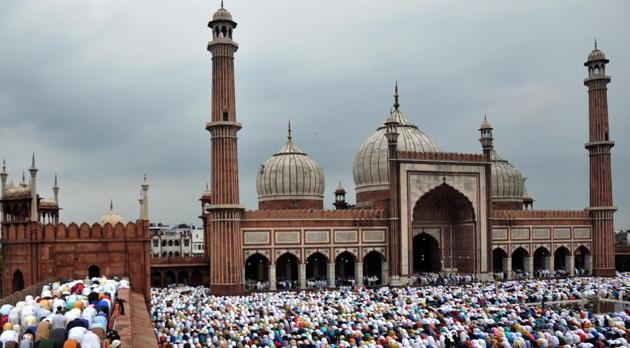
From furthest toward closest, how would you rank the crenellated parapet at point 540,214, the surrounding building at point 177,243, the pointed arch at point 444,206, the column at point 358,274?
1. the surrounding building at point 177,243
2. the crenellated parapet at point 540,214
3. the pointed arch at point 444,206
4. the column at point 358,274

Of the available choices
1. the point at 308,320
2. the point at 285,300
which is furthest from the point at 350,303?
the point at 308,320

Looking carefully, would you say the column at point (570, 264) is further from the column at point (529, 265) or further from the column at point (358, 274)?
the column at point (358, 274)

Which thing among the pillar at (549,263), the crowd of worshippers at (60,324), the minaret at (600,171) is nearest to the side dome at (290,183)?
the pillar at (549,263)

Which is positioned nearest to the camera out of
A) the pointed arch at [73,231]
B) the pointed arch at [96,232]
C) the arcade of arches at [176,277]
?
the pointed arch at [73,231]

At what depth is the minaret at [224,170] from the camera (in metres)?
29.7

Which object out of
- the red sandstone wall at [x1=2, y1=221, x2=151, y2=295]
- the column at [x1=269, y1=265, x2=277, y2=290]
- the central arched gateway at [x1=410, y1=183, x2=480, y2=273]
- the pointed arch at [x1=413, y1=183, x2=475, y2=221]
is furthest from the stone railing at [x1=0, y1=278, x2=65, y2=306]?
the central arched gateway at [x1=410, y1=183, x2=480, y2=273]

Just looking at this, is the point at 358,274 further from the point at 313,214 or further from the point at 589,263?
the point at 589,263

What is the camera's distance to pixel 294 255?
32594 mm

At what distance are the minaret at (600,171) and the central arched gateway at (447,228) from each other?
861 cm

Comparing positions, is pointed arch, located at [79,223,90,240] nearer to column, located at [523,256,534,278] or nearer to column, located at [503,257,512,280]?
column, located at [503,257,512,280]

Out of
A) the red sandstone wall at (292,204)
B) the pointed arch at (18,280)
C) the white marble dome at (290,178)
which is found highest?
the white marble dome at (290,178)

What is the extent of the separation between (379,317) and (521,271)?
22502mm

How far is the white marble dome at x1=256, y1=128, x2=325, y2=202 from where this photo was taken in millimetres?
38125

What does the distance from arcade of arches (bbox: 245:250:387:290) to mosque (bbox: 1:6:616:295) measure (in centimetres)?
7
